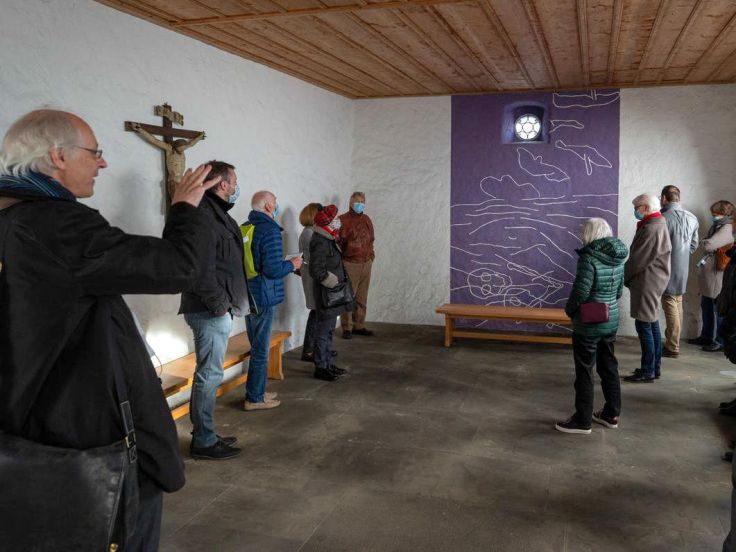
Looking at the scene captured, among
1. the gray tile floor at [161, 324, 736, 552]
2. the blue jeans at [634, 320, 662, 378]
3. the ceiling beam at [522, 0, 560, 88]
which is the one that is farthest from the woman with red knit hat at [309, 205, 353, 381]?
the blue jeans at [634, 320, 662, 378]

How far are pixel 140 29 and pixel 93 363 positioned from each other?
3.58 m

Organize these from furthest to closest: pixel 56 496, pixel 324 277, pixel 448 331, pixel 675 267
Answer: pixel 448 331
pixel 675 267
pixel 324 277
pixel 56 496

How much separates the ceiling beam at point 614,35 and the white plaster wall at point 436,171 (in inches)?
41.8

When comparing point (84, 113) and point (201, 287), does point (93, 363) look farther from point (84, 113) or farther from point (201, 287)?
point (84, 113)

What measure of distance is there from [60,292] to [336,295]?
4.04 meters

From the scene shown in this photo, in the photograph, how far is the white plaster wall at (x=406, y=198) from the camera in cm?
818

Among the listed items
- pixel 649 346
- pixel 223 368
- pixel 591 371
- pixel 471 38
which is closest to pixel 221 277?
pixel 223 368

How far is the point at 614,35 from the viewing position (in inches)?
203

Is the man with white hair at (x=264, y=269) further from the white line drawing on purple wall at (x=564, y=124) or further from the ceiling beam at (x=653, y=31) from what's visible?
the white line drawing on purple wall at (x=564, y=124)

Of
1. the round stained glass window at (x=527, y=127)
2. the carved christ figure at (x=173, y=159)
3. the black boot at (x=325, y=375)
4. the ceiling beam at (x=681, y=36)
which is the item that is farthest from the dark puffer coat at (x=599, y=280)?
the round stained glass window at (x=527, y=127)

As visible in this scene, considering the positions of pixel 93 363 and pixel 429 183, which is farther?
pixel 429 183

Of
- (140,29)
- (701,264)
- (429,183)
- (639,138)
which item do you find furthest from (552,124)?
(140,29)

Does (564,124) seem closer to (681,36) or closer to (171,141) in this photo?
(681,36)

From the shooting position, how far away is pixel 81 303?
1.50m
